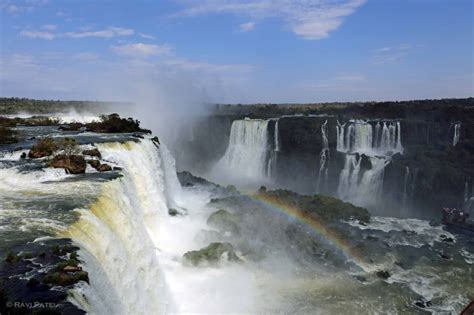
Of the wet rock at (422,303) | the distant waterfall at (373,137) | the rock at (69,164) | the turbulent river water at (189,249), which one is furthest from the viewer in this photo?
the distant waterfall at (373,137)

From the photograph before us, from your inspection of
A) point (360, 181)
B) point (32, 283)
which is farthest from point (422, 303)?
point (360, 181)

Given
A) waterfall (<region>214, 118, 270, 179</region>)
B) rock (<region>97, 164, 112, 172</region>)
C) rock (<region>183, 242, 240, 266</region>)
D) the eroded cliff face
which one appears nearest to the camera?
rock (<region>97, 164, 112, 172</region>)

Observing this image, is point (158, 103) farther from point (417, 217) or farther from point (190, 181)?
point (417, 217)

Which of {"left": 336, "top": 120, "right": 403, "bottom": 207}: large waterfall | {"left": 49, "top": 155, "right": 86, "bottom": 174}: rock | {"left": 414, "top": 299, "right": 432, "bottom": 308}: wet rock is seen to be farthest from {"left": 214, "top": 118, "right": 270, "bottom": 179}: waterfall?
{"left": 49, "top": 155, "right": 86, "bottom": 174}: rock

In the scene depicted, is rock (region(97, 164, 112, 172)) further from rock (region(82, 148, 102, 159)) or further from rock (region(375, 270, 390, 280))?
rock (region(375, 270, 390, 280))

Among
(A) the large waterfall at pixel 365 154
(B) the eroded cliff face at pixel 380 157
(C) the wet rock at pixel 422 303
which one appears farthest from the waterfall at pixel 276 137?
(C) the wet rock at pixel 422 303

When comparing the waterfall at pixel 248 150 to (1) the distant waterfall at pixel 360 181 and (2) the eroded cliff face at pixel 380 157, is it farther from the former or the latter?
(1) the distant waterfall at pixel 360 181

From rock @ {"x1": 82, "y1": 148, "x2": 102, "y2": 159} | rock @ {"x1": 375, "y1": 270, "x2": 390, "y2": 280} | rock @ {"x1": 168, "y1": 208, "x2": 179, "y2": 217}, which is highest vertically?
rock @ {"x1": 82, "y1": 148, "x2": 102, "y2": 159}
